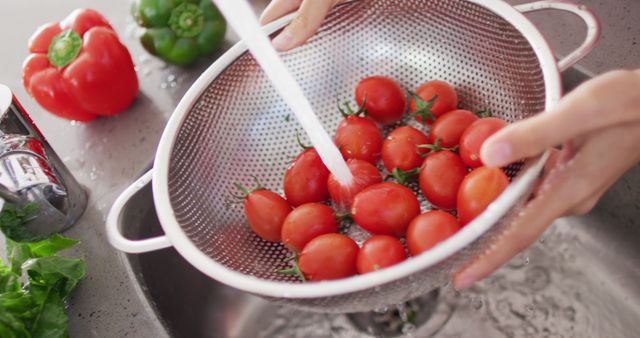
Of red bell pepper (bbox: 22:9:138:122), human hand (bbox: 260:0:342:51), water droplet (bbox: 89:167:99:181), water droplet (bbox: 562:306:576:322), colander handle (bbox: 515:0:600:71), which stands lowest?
water droplet (bbox: 562:306:576:322)

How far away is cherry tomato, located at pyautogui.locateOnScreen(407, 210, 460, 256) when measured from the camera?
63cm

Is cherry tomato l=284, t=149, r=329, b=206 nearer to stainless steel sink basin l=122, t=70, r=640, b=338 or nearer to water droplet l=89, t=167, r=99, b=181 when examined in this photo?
stainless steel sink basin l=122, t=70, r=640, b=338

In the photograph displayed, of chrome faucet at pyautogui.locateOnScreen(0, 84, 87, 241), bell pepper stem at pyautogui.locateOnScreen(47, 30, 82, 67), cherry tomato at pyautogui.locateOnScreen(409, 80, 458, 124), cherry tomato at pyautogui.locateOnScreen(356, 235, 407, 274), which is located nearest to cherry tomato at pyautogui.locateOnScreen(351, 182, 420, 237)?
cherry tomato at pyautogui.locateOnScreen(356, 235, 407, 274)

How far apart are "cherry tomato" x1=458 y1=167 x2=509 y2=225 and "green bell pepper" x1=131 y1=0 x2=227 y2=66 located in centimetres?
57

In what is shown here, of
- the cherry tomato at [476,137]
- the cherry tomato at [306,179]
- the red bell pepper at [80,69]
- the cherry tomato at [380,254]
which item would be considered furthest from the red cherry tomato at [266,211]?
the red bell pepper at [80,69]

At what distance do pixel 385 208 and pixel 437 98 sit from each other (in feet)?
0.62

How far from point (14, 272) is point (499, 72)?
2.22 ft

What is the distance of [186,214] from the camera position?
714 mm

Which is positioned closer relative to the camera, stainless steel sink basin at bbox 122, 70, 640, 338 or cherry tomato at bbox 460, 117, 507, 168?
cherry tomato at bbox 460, 117, 507, 168

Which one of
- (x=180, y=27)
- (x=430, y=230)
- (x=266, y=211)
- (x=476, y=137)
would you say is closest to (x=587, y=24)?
(x=476, y=137)

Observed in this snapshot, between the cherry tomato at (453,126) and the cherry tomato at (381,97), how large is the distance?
0.08 metres

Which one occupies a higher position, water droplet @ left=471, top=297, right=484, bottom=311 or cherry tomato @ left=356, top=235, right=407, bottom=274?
cherry tomato @ left=356, top=235, right=407, bottom=274

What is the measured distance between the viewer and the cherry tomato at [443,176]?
70 centimetres

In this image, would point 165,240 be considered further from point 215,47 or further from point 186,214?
point 215,47
